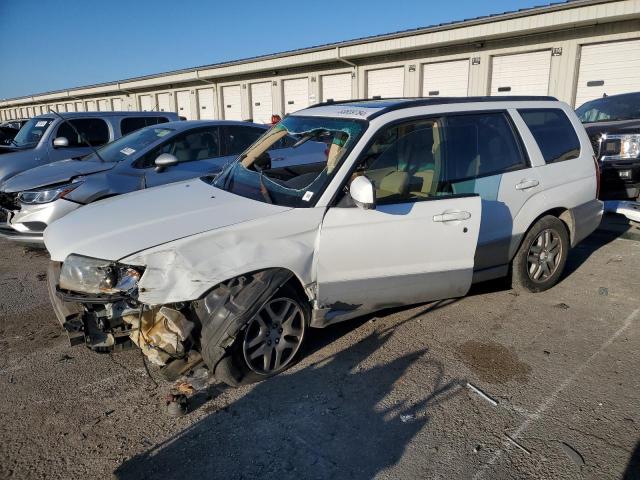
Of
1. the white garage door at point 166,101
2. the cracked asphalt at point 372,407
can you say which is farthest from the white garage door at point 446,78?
the white garage door at point 166,101

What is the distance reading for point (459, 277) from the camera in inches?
152

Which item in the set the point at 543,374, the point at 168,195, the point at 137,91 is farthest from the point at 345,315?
the point at 137,91

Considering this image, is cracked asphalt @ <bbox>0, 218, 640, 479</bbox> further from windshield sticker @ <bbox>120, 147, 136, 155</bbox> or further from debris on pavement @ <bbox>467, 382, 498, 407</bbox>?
windshield sticker @ <bbox>120, 147, 136, 155</bbox>

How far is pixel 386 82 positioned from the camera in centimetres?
1866

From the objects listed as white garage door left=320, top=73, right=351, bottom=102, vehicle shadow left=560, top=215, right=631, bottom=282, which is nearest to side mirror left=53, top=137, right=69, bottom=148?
vehicle shadow left=560, top=215, right=631, bottom=282

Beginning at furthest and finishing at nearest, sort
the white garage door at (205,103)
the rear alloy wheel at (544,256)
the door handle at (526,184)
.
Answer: the white garage door at (205,103) < the rear alloy wheel at (544,256) < the door handle at (526,184)

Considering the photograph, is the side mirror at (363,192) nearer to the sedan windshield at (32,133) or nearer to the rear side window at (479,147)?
the rear side window at (479,147)

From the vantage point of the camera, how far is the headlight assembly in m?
5.65

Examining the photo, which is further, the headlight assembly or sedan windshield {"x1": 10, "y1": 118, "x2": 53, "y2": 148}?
sedan windshield {"x1": 10, "y1": 118, "x2": 53, "y2": 148}

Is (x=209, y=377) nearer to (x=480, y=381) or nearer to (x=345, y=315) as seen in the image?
(x=345, y=315)

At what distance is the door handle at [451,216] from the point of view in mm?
3630

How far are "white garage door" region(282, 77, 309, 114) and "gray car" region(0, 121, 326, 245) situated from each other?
608 inches

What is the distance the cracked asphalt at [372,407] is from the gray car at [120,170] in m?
1.71

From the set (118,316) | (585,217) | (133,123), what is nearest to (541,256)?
(585,217)
